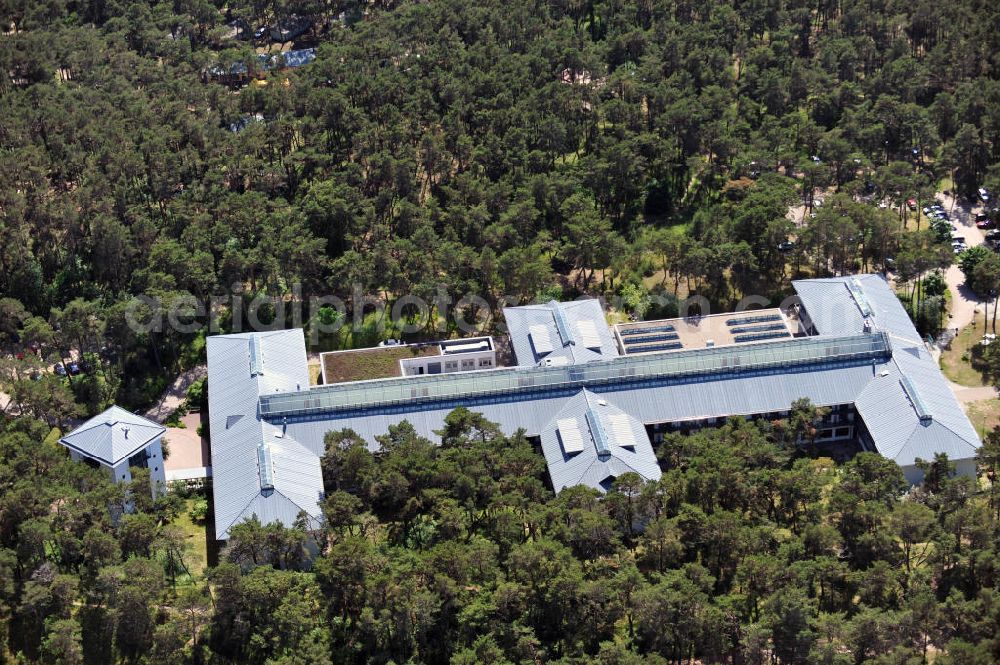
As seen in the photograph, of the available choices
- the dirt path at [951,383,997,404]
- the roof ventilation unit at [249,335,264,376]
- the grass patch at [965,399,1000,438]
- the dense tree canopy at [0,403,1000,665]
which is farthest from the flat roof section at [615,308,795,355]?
the roof ventilation unit at [249,335,264,376]

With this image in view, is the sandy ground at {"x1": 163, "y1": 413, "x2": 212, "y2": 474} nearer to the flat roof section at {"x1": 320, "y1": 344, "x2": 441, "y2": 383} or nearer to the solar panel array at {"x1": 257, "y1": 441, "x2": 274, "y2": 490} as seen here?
the solar panel array at {"x1": 257, "y1": 441, "x2": 274, "y2": 490}

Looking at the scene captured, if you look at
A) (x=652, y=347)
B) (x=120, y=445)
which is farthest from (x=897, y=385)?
(x=120, y=445)

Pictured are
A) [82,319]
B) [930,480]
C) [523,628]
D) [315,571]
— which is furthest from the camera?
[82,319]

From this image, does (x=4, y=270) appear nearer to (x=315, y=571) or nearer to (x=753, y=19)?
(x=315, y=571)

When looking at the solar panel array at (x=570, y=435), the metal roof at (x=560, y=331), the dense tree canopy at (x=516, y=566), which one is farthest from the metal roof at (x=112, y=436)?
the solar panel array at (x=570, y=435)

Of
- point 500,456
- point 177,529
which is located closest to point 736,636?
point 500,456
